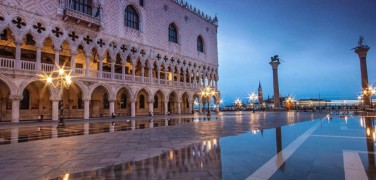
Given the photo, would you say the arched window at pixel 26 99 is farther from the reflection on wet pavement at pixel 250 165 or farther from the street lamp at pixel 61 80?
the reflection on wet pavement at pixel 250 165

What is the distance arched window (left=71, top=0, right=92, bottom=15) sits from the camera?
24770mm

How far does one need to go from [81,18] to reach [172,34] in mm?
16343

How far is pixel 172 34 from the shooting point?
37031 millimetres

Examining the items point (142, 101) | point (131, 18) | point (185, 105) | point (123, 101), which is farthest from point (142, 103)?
point (131, 18)

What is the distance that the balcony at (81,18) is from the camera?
22.1m

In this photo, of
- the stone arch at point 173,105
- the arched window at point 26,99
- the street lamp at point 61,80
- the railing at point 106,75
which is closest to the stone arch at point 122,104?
the railing at point 106,75

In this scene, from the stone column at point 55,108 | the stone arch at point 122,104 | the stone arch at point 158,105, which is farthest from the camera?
the stone arch at point 158,105

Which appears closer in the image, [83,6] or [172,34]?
[83,6]

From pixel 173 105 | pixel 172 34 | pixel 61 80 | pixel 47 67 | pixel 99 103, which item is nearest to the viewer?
pixel 61 80

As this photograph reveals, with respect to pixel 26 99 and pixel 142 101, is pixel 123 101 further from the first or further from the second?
pixel 26 99

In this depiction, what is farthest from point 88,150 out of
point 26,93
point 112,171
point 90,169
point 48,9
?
point 26,93

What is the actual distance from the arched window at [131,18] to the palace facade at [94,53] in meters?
0.13

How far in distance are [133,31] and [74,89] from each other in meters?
10.3

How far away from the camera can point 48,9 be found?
21.3m
